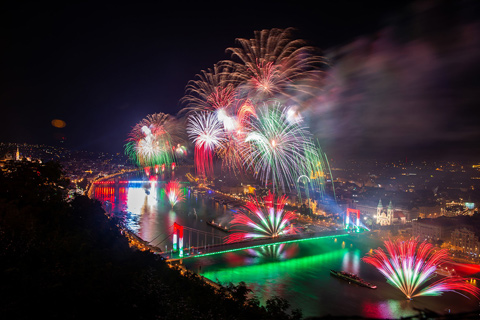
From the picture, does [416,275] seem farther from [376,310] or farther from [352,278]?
[376,310]

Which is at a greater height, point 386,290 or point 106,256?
point 106,256

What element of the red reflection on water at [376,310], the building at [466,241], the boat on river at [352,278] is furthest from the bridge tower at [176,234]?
the building at [466,241]

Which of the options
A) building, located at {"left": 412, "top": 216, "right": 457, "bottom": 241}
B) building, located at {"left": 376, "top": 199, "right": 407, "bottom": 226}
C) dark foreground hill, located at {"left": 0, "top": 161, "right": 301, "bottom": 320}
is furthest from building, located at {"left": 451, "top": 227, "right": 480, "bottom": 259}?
dark foreground hill, located at {"left": 0, "top": 161, "right": 301, "bottom": 320}

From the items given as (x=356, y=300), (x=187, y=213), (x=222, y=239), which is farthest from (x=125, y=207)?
(x=356, y=300)

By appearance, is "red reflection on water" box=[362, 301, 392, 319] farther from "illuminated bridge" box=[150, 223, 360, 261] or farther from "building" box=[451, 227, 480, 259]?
"building" box=[451, 227, 480, 259]

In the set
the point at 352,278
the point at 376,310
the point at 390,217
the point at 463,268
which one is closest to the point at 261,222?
the point at 352,278

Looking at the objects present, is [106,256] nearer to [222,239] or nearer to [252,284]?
[252,284]
